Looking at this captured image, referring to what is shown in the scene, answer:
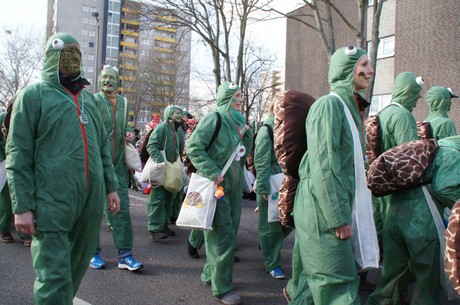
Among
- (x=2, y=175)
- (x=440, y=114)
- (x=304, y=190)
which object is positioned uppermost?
(x=440, y=114)

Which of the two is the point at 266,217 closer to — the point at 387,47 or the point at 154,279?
the point at 154,279

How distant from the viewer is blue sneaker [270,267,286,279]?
506cm

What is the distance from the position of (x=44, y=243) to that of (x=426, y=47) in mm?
20001

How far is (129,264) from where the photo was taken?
5.08 meters

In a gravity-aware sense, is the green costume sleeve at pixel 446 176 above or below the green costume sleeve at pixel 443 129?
below

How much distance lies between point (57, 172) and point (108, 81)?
2.53 meters

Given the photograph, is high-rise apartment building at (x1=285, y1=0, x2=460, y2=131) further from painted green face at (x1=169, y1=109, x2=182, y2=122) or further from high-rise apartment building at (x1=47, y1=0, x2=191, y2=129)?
painted green face at (x1=169, y1=109, x2=182, y2=122)

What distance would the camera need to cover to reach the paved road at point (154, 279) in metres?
4.32

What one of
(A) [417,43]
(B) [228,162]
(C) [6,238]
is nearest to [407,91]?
(B) [228,162]

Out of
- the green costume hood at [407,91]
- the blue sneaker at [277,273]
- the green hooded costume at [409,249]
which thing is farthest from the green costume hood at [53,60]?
the blue sneaker at [277,273]

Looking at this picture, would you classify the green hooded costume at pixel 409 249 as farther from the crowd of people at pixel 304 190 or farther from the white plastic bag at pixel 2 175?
the white plastic bag at pixel 2 175

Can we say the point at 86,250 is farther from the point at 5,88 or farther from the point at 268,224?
the point at 5,88

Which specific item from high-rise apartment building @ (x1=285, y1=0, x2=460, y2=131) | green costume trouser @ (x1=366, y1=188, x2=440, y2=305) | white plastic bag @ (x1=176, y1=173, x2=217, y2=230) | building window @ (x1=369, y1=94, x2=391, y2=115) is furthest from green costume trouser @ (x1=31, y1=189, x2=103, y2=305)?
building window @ (x1=369, y1=94, x2=391, y2=115)

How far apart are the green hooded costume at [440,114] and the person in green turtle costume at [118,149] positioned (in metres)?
3.83
